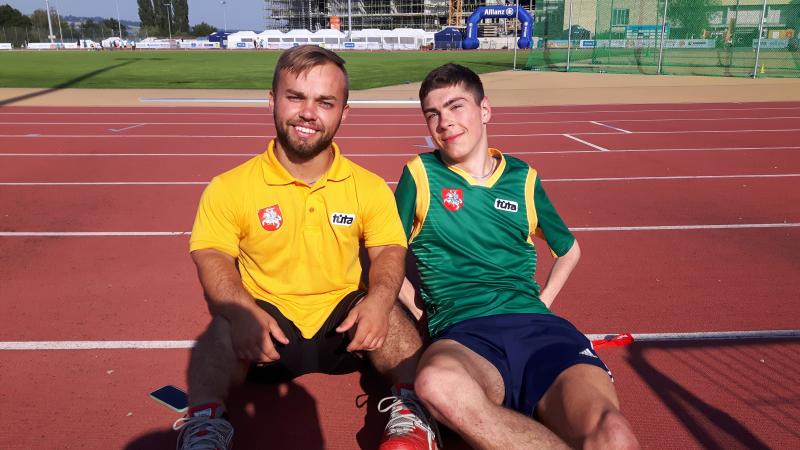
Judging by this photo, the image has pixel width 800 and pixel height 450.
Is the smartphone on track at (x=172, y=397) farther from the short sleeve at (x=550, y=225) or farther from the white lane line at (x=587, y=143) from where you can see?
the white lane line at (x=587, y=143)

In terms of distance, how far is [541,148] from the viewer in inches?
375

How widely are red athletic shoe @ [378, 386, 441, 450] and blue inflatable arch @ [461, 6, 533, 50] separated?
51.7 meters

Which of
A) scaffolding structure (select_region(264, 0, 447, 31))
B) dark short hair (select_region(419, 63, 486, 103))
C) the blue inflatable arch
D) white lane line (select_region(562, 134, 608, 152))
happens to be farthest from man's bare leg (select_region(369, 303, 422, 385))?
scaffolding structure (select_region(264, 0, 447, 31))

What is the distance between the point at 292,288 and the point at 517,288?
38.7 inches

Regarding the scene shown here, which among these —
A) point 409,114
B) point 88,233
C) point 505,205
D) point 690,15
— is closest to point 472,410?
point 505,205

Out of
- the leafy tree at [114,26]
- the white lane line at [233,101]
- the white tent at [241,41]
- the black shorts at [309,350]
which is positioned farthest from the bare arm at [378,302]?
the leafy tree at [114,26]

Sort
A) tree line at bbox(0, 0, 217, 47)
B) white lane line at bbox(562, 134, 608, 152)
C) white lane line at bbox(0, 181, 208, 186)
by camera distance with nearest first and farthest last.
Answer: white lane line at bbox(0, 181, 208, 186), white lane line at bbox(562, 134, 608, 152), tree line at bbox(0, 0, 217, 47)

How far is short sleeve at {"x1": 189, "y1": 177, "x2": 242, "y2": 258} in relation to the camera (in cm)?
256

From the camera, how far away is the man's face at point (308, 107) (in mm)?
2527

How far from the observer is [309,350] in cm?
269

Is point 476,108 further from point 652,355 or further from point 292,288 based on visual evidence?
point 652,355

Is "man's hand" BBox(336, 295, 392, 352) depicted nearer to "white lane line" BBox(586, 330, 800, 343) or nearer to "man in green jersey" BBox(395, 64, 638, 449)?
"man in green jersey" BBox(395, 64, 638, 449)

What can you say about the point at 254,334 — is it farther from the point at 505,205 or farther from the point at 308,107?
the point at 505,205

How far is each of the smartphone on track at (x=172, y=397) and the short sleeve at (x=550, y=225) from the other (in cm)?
183
